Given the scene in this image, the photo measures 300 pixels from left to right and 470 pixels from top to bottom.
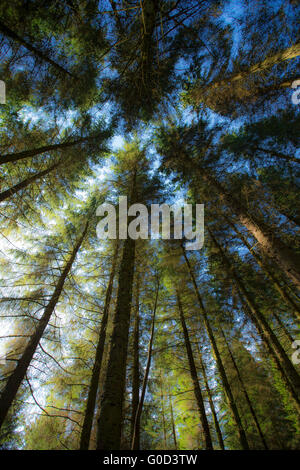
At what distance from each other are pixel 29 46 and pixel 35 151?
2208 millimetres

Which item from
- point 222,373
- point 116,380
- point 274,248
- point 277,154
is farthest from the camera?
point 277,154

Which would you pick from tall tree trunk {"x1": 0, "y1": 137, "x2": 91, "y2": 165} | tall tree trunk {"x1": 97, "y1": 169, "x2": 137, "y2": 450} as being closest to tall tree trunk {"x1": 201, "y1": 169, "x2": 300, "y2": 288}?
tall tree trunk {"x1": 97, "y1": 169, "x2": 137, "y2": 450}

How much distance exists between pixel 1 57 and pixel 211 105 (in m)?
→ 6.32

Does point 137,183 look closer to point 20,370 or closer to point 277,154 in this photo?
point 277,154

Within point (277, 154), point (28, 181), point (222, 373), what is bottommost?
point (222, 373)

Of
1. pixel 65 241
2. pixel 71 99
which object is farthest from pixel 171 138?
pixel 65 241

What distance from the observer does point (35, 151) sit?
505 centimetres

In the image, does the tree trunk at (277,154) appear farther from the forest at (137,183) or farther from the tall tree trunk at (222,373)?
the tall tree trunk at (222,373)

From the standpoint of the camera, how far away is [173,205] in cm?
862

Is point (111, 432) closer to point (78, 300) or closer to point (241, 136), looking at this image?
point (78, 300)

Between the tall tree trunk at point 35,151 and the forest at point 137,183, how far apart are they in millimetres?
48

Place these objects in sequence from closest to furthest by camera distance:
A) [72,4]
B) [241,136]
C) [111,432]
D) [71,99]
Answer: [111,432] → [72,4] → [71,99] → [241,136]

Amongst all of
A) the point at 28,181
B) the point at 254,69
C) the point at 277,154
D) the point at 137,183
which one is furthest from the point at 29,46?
the point at 277,154

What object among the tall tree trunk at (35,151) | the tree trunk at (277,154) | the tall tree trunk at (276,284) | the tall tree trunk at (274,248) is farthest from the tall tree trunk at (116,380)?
the tree trunk at (277,154)
